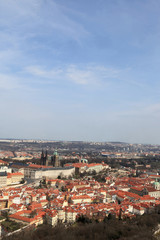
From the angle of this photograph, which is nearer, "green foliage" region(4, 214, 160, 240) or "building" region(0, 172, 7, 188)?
"green foliage" region(4, 214, 160, 240)

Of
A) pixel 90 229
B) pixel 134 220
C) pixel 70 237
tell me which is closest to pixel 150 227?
pixel 134 220

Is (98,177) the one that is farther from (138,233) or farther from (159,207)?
(138,233)

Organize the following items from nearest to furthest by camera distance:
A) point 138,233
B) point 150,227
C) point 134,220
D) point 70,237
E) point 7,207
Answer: point 70,237 → point 138,233 → point 150,227 → point 134,220 → point 7,207

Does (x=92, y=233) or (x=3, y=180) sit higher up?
(x=92, y=233)

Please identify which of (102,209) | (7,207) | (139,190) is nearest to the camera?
(102,209)

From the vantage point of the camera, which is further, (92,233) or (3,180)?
(3,180)

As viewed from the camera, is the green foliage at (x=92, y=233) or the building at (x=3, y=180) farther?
the building at (x=3, y=180)

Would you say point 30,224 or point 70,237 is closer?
point 70,237

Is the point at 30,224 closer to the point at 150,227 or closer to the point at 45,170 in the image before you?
the point at 150,227

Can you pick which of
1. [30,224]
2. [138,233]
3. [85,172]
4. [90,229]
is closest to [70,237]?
[90,229]
